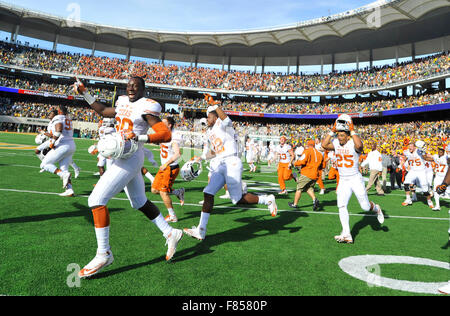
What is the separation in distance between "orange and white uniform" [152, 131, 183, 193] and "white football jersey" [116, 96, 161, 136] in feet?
8.75

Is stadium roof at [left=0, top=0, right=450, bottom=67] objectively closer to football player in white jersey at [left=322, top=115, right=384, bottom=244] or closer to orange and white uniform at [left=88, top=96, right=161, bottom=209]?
football player in white jersey at [left=322, top=115, right=384, bottom=244]

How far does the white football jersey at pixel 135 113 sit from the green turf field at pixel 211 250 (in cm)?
171

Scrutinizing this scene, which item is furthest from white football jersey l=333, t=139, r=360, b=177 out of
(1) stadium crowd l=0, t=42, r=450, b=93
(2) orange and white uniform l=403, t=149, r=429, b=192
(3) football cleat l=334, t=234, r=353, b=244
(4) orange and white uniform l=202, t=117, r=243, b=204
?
(1) stadium crowd l=0, t=42, r=450, b=93

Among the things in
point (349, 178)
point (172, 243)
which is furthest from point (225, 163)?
point (349, 178)

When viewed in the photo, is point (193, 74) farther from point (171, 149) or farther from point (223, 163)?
point (223, 163)

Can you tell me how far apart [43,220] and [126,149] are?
116 inches

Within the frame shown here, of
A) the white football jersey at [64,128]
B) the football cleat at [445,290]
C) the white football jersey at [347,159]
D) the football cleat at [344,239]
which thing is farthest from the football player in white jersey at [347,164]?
the white football jersey at [64,128]

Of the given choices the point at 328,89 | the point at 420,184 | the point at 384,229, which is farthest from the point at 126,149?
the point at 328,89

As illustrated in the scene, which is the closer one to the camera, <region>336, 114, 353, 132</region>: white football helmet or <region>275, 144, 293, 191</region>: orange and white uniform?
<region>336, 114, 353, 132</region>: white football helmet

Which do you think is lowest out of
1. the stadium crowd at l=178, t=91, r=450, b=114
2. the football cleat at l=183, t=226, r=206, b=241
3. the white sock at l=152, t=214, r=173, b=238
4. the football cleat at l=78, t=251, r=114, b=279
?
the football cleat at l=78, t=251, r=114, b=279

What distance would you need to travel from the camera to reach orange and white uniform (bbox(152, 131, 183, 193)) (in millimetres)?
6285

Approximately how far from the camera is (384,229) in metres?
6.14

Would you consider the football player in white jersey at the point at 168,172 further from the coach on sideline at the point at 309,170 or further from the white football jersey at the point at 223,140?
the coach on sideline at the point at 309,170
